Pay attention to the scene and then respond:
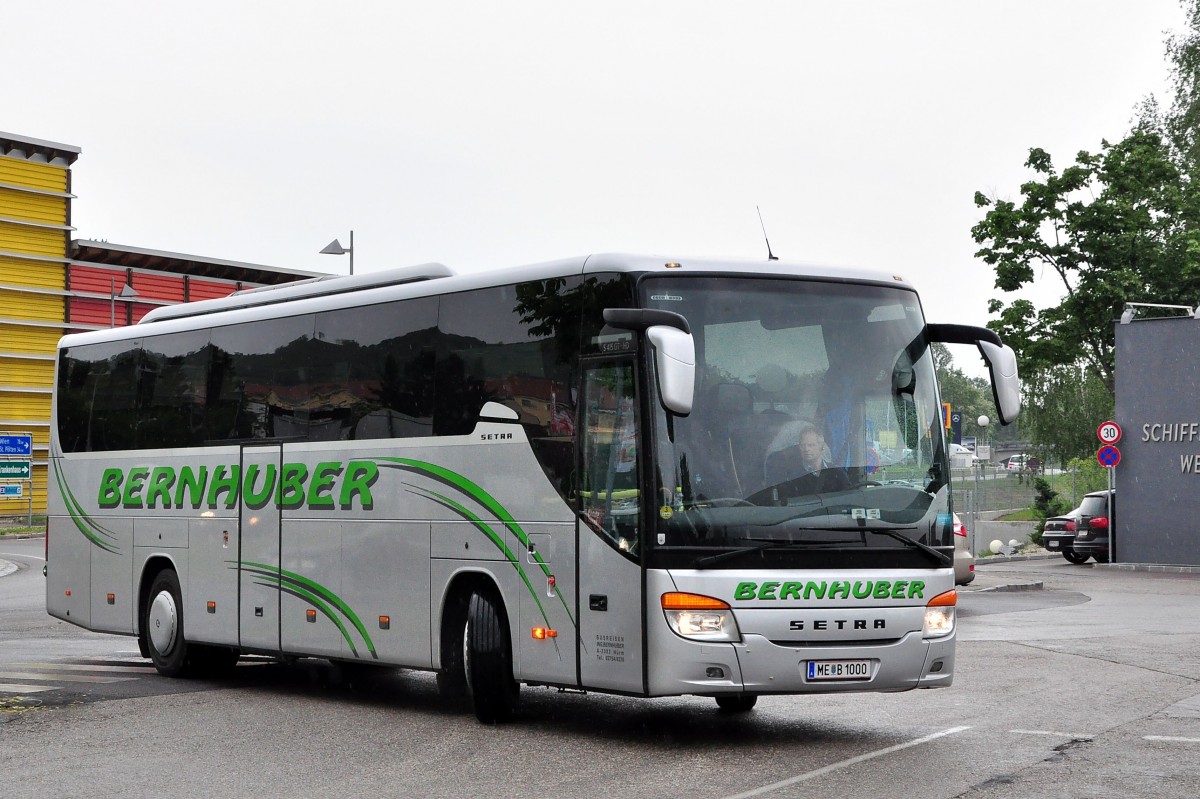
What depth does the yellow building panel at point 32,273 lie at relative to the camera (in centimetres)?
6181

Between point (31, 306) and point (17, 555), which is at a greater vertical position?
point (31, 306)

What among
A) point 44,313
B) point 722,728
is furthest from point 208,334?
point 44,313

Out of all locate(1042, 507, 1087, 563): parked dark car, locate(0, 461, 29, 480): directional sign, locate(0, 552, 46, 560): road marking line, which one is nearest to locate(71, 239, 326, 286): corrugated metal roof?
locate(0, 461, 29, 480): directional sign

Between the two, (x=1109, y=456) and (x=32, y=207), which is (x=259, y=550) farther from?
(x=32, y=207)

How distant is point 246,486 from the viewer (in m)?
14.5

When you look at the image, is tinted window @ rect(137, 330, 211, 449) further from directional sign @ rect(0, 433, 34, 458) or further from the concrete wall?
directional sign @ rect(0, 433, 34, 458)

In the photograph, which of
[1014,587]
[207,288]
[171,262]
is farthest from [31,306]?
[1014,587]

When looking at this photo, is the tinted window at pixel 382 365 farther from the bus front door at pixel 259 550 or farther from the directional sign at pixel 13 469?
the directional sign at pixel 13 469

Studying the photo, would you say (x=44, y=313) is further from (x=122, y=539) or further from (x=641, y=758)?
(x=641, y=758)

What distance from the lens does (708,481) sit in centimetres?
1008

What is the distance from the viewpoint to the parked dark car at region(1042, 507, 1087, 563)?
39.5m

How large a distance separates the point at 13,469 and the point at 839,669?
43.1 metres

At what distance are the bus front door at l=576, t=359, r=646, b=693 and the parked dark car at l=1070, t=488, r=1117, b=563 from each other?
30388mm

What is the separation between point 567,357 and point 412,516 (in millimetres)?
2244
